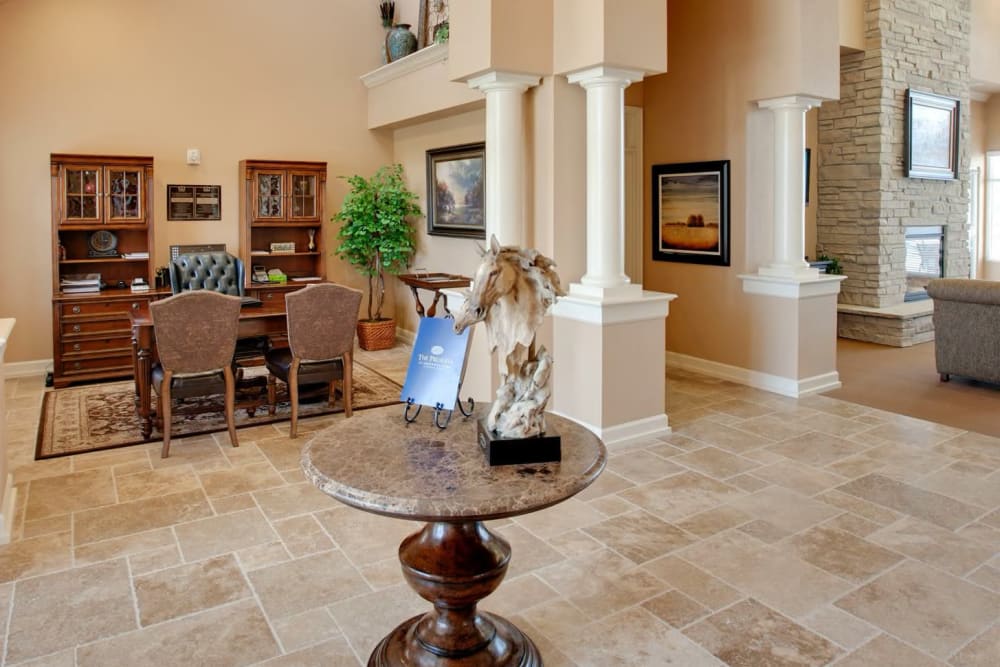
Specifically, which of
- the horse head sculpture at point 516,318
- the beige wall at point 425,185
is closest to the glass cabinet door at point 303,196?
the beige wall at point 425,185

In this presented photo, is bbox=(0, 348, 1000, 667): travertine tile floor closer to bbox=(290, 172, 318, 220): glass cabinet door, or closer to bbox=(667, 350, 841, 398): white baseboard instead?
bbox=(667, 350, 841, 398): white baseboard

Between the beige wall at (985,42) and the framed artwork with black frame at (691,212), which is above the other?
the beige wall at (985,42)

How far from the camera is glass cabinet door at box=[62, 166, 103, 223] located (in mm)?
6449

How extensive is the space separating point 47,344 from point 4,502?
12.9ft

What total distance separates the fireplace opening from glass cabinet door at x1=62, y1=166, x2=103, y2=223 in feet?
27.2

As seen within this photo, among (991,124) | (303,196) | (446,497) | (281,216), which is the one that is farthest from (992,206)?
(446,497)

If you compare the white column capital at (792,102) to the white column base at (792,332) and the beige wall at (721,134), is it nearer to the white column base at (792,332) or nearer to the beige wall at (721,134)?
the beige wall at (721,134)

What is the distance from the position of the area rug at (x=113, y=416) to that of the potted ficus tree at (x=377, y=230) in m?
1.61

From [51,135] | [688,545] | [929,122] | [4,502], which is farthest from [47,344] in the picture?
[929,122]

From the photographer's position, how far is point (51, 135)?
6723mm

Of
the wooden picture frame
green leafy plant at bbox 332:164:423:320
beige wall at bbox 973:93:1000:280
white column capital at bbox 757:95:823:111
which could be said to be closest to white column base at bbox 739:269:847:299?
white column capital at bbox 757:95:823:111

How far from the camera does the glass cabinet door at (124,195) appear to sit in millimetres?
6652

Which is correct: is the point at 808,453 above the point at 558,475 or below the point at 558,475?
below

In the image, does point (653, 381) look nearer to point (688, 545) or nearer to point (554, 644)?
point (688, 545)
